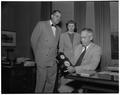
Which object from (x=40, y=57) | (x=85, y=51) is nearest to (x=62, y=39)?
(x=40, y=57)

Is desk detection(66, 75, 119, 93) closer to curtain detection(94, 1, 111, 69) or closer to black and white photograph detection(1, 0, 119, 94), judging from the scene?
black and white photograph detection(1, 0, 119, 94)

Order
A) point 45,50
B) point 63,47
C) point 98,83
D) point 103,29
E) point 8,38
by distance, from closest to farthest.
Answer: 1. point 98,83
2. point 45,50
3. point 63,47
4. point 103,29
5. point 8,38

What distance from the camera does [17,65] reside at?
4516mm

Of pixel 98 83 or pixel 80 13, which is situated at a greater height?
pixel 80 13

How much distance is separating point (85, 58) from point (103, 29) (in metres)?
1.25

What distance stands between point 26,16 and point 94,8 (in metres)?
2.30

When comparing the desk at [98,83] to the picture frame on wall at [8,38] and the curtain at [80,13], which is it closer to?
the curtain at [80,13]

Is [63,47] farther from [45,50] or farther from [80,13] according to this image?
[80,13]

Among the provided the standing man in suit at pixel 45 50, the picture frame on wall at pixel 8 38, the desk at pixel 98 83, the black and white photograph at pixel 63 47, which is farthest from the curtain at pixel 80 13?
the picture frame on wall at pixel 8 38

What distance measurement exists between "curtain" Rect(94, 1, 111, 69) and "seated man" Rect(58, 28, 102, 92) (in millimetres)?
1001

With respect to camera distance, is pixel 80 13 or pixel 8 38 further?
pixel 8 38

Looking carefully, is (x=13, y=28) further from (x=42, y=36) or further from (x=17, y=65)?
(x=42, y=36)

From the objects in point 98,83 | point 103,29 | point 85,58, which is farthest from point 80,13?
point 98,83

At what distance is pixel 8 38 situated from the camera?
17.6 ft
